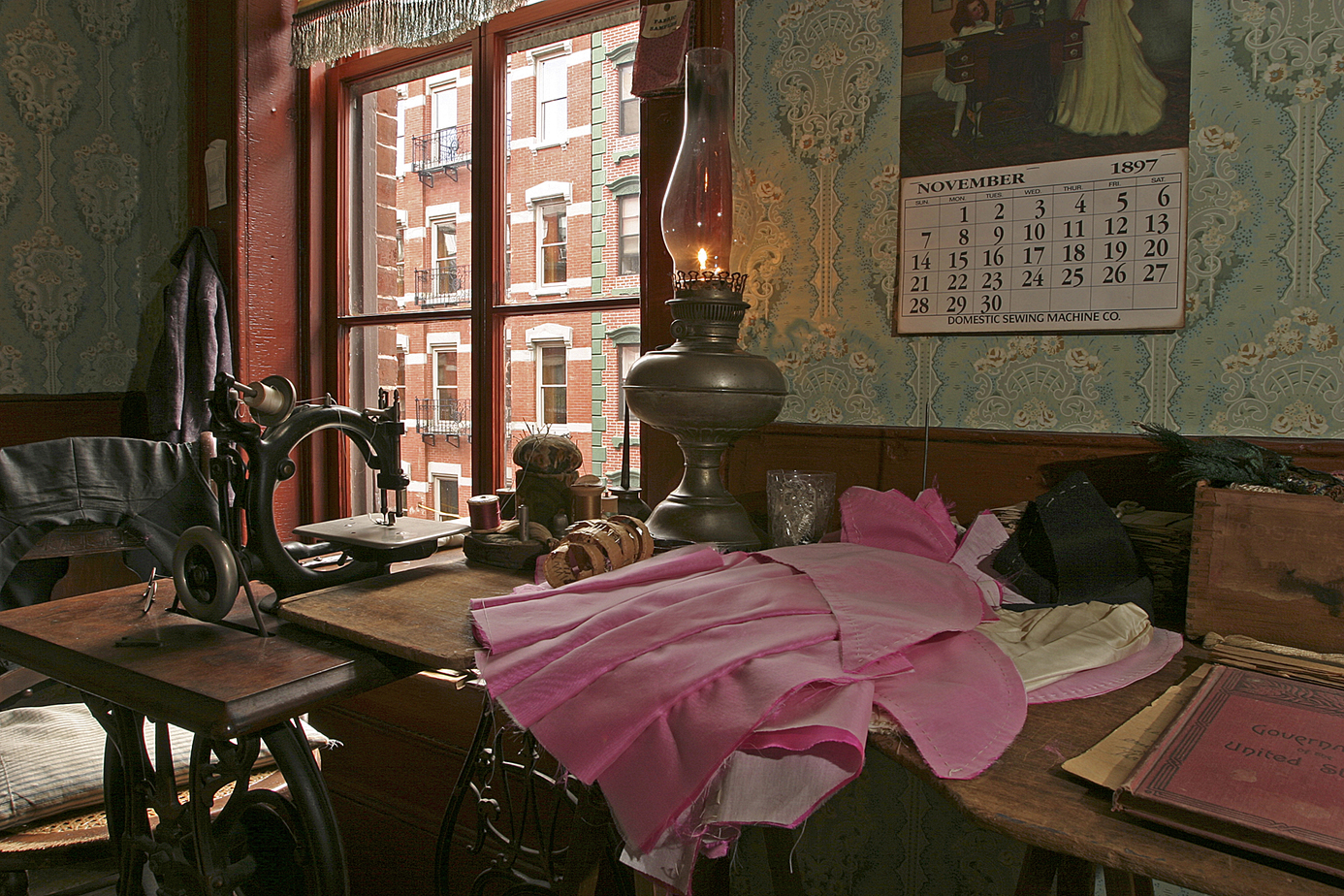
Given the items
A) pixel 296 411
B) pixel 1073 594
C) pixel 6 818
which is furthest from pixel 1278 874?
pixel 6 818

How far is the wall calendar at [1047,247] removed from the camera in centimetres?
129

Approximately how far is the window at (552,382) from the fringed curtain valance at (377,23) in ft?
2.90

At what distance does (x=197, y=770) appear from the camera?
101 centimetres

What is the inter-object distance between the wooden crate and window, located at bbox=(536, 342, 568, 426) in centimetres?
165

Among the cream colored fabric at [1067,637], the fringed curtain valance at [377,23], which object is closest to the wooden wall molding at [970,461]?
the cream colored fabric at [1067,637]

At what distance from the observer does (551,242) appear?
2.30m

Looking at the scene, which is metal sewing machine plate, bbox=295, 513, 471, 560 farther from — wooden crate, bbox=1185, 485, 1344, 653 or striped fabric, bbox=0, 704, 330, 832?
wooden crate, bbox=1185, 485, 1344, 653

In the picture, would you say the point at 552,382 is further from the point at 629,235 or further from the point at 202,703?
the point at 202,703

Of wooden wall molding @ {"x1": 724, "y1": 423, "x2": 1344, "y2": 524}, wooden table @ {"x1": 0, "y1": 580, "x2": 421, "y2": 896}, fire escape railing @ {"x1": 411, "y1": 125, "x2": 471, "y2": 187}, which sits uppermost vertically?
fire escape railing @ {"x1": 411, "y1": 125, "x2": 471, "y2": 187}

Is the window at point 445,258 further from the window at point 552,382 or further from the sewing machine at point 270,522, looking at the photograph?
the sewing machine at point 270,522

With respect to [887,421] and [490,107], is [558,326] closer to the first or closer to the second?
[490,107]

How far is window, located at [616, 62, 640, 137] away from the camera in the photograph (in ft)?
7.01

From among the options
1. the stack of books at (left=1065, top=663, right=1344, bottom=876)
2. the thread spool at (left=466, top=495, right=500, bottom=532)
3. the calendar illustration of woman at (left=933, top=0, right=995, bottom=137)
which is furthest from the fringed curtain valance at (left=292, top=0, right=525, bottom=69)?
the stack of books at (left=1065, top=663, right=1344, bottom=876)

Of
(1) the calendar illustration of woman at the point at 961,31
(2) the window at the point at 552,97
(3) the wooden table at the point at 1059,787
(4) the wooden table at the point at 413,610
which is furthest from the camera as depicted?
(2) the window at the point at 552,97
